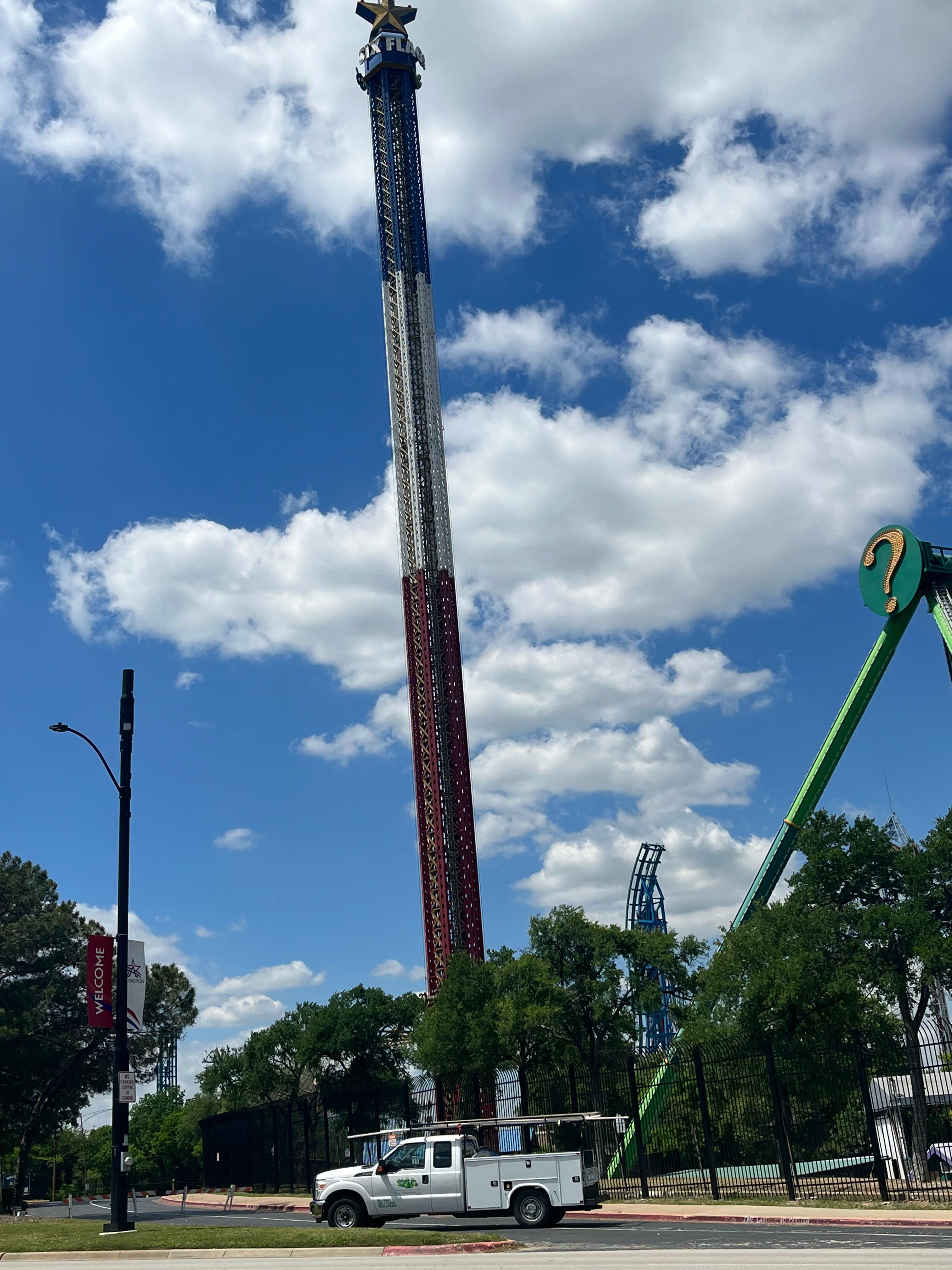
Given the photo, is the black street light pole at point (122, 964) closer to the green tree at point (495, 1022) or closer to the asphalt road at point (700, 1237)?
the asphalt road at point (700, 1237)

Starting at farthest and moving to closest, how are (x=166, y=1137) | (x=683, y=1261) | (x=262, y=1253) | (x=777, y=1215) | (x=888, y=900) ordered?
(x=166, y=1137), (x=888, y=900), (x=777, y=1215), (x=262, y=1253), (x=683, y=1261)

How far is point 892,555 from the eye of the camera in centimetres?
5744

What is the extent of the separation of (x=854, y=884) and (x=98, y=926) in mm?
40979

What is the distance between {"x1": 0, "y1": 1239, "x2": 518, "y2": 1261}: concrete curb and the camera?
1992 cm

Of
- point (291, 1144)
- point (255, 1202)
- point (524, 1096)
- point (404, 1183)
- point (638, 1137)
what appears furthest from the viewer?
point (291, 1144)

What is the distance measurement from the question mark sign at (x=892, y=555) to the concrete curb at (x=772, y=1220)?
37.7 meters

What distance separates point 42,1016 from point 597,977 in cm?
3006

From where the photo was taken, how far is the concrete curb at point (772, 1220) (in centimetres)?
2077

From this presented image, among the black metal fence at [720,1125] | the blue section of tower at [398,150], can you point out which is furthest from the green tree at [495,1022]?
the blue section of tower at [398,150]

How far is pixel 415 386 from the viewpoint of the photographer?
9269cm

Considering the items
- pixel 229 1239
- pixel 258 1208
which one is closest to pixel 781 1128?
pixel 229 1239

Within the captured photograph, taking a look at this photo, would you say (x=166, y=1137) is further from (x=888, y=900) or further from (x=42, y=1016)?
(x=888, y=900)

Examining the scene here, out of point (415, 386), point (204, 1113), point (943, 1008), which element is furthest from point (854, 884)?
point (204, 1113)

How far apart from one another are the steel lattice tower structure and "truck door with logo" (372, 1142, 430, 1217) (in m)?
55.6
